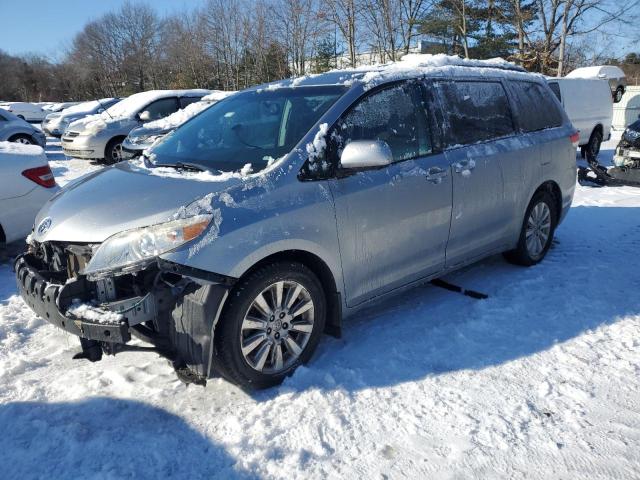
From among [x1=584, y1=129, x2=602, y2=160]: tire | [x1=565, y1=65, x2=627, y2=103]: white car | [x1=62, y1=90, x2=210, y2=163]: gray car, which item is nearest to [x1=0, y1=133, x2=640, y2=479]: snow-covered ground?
[x1=62, y1=90, x2=210, y2=163]: gray car

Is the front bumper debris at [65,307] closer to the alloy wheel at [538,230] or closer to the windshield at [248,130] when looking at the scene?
the windshield at [248,130]

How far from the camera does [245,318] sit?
2854 mm

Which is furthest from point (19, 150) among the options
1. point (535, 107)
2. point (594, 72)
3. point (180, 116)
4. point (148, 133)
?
point (594, 72)

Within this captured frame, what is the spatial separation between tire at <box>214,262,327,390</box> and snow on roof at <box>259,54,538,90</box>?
4.86ft

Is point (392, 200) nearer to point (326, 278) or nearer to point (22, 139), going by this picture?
point (326, 278)

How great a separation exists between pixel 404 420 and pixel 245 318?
3.42 feet

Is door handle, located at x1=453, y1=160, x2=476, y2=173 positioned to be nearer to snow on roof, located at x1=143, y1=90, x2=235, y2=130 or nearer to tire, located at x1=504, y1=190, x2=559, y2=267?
tire, located at x1=504, y1=190, x2=559, y2=267

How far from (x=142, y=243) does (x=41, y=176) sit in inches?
129

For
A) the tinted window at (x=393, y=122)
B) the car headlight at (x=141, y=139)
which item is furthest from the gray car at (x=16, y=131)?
the tinted window at (x=393, y=122)

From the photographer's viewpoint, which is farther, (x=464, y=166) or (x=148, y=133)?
(x=148, y=133)

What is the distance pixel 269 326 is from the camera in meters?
2.97

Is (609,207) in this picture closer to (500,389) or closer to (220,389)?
(500,389)

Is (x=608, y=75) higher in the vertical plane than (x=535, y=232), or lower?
higher

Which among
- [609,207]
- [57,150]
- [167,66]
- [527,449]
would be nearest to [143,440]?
[527,449]
